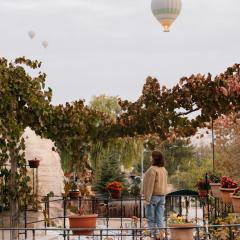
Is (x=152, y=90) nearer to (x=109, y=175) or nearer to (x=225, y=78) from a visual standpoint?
(x=225, y=78)

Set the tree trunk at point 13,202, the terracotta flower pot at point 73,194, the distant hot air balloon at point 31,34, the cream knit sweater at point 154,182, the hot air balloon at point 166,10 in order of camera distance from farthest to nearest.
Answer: the distant hot air balloon at point 31,34
the terracotta flower pot at point 73,194
the hot air balloon at point 166,10
the tree trunk at point 13,202
the cream knit sweater at point 154,182

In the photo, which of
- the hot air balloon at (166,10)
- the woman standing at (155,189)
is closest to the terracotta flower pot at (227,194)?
the woman standing at (155,189)

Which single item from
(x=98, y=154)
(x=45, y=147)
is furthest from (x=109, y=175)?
(x=45, y=147)

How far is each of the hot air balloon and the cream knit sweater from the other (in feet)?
15.9

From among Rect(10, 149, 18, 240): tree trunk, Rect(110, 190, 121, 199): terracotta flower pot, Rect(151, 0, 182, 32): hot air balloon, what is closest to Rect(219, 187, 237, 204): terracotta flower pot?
Rect(10, 149, 18, 240): tree trunk

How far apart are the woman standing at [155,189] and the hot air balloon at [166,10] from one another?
4.78m

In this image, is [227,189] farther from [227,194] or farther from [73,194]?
[73,194]

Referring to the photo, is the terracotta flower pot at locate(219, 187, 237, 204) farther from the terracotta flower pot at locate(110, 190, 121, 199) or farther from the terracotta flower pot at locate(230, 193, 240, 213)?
the terracotta flower pot at locate(110, 190, 121, 199)

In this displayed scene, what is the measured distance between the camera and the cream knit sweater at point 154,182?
11.5 metres

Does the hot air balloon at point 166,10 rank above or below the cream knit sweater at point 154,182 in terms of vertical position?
above

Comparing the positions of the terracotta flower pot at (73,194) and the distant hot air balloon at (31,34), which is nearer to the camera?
the terracotta flower pot at (73,194)

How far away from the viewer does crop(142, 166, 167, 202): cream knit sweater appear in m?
11.5

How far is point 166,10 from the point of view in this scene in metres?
15.3

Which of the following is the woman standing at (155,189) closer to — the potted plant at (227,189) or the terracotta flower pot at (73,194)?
the potted plant at (227,189)
